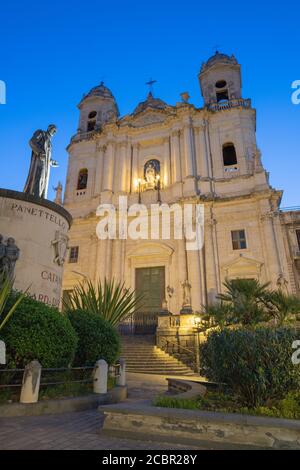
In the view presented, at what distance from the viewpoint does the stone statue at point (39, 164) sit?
9.93 metres

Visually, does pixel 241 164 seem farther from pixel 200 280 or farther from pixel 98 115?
pixel 98 115

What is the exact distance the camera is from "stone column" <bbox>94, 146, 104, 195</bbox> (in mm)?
23531

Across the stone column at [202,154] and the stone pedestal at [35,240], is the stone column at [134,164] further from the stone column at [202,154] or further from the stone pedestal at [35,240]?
the stone pedestal at [35,240]

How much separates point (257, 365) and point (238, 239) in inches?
607

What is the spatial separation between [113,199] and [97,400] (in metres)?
17.8

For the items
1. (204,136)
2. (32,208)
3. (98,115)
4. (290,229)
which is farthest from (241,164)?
(32,208)

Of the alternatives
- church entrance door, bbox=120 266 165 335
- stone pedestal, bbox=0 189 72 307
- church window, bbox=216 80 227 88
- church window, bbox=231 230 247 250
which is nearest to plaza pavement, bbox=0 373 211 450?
stone pedestal, bbox=0 189 72 307

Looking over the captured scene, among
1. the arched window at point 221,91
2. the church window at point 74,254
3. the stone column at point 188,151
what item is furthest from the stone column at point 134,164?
the arched window at point 221,91

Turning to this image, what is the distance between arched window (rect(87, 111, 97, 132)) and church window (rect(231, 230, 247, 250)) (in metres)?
17.3

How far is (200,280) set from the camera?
58.8 ft

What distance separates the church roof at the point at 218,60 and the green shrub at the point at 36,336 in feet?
88.8

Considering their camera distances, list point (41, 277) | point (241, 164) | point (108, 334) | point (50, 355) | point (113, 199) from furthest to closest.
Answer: point (113, 199) < point (241, 164) < point (41, 277) < point (108, 334) < point (50, 355)

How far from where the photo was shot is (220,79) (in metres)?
25.5

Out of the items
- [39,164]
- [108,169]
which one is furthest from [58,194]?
[39,164]
